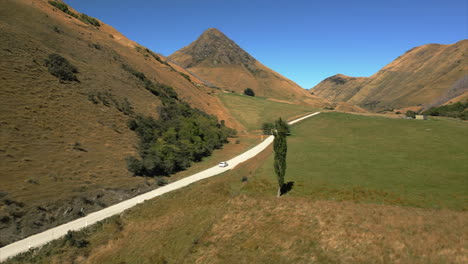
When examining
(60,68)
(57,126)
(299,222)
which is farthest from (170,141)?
(299,222)

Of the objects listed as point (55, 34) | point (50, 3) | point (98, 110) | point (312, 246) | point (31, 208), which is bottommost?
point (312, 246)

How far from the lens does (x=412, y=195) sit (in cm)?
2336

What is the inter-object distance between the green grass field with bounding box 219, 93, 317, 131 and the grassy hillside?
54.0 meters

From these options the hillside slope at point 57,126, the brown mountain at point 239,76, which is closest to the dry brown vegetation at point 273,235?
the hillside slope at point 57,126

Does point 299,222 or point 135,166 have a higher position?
point 135,166

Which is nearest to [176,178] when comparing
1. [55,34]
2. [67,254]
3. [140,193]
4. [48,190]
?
[140,193]

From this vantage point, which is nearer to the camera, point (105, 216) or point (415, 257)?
point (415, 257)

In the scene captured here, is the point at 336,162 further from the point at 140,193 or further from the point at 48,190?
the point at 48,190

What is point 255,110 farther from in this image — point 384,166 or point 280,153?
point 280,153

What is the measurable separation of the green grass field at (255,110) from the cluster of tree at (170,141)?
89.6 feet

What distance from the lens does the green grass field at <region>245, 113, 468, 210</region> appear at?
943 inches

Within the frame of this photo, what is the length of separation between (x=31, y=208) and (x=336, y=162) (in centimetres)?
3636

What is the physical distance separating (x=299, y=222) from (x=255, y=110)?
82309mm

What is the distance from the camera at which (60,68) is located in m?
43.8
